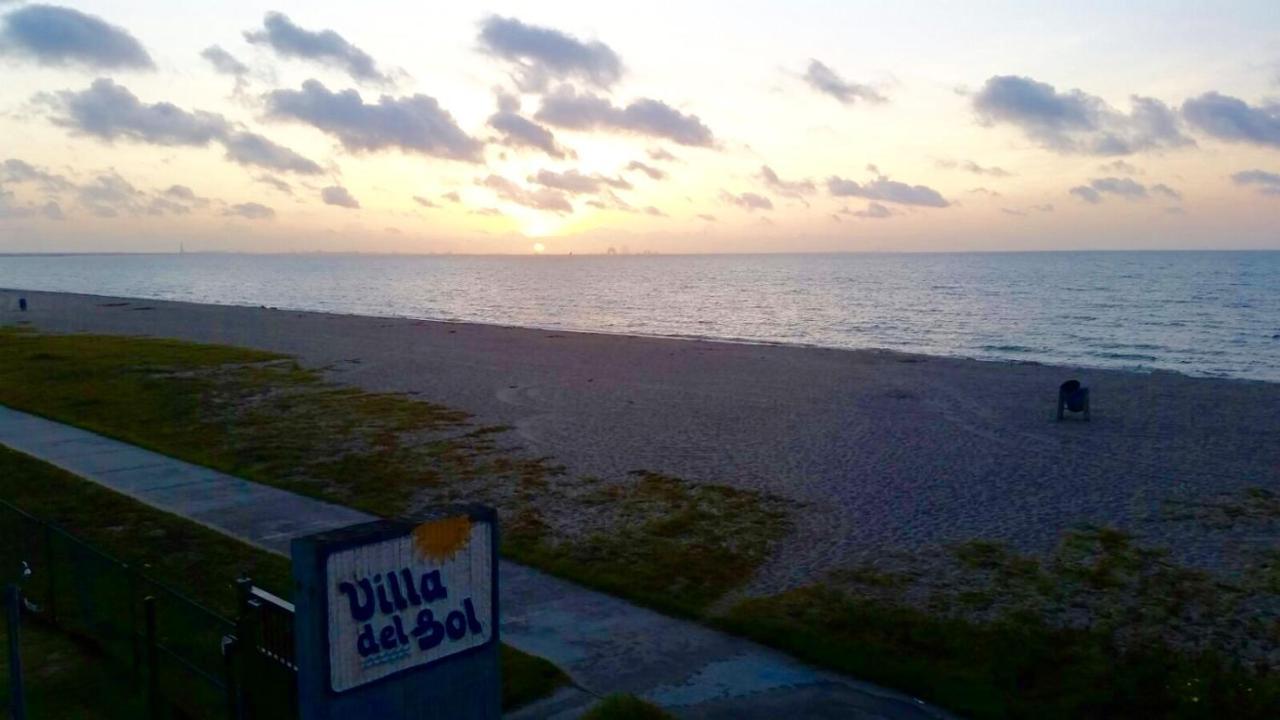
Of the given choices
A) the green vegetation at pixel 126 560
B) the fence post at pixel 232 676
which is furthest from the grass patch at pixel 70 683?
the fence post at pixel 232 676

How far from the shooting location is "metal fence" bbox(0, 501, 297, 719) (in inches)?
245

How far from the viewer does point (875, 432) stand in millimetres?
21703

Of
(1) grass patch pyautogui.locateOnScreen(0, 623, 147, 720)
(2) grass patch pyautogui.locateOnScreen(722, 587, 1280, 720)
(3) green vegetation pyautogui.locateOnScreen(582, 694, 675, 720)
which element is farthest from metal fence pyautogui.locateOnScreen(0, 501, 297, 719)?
(2) grass patch pyautogui.locateOnScreen(722, 587, 1280, 720)

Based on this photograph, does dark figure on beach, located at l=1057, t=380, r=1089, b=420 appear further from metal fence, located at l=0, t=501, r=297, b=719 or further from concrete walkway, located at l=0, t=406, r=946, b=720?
metal fence, located at l=0, t=501, r=297, b=719

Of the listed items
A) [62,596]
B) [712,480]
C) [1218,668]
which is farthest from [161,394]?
[1218,668]

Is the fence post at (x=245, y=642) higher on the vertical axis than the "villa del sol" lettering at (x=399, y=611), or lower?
lower

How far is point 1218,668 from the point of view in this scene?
8.98m

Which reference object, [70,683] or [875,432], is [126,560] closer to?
[70,683]

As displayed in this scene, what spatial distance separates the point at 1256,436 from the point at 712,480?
12.9m

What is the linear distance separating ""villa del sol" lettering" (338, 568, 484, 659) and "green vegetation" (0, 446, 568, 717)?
2254 millimetres

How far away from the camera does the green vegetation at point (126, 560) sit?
7992 mm

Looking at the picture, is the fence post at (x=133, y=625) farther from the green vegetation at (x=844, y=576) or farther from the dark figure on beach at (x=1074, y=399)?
the dark figure on beach at (x=1074, y=399)

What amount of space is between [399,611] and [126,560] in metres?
7.19

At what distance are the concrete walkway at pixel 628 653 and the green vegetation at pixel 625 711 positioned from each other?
0.30 m
